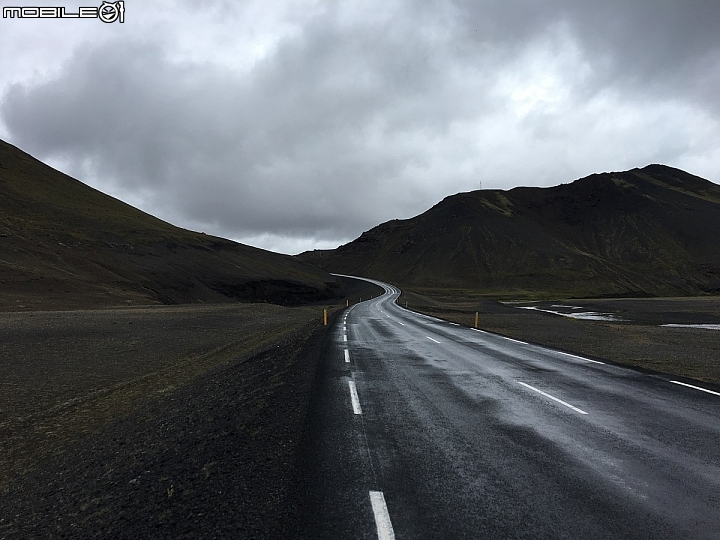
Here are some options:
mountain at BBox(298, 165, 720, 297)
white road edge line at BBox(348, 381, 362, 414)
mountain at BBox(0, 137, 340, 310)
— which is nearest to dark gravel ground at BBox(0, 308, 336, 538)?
white road edge line at BBox(348, 381, 362, 414)

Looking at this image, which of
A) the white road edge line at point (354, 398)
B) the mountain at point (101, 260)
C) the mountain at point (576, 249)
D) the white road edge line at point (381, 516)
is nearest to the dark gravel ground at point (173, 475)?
the white road edge line at point (381, 516)

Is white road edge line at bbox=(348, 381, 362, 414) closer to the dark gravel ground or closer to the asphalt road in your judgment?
the asphalt road

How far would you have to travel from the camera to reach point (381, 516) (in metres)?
4.29

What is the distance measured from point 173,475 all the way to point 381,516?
289 centimetres

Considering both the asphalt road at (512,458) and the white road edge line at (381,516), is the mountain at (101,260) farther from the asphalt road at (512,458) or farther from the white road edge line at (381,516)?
the white road edge line at (381,516)

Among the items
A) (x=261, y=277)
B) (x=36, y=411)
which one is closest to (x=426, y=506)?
(x=36, y=411)

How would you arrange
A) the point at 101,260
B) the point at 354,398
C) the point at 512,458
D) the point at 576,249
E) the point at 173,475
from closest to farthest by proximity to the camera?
the point at 173,475, the point at 512,458, the point at 354,398, the point at 101,260, the point at 576,249

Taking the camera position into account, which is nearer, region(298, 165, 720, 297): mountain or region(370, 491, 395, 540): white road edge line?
region(370, 491, 395, 540): white road edge line

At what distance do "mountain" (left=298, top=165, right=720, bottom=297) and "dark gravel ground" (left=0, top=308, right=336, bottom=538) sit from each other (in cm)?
12128

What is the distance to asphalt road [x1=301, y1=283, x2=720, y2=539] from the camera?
425 cm

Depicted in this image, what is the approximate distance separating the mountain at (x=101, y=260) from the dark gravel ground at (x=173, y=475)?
35.8 metres

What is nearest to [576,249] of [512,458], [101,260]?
[101,260]

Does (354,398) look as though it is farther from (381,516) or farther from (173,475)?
(381,516)

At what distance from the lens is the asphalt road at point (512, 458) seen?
4246mm
